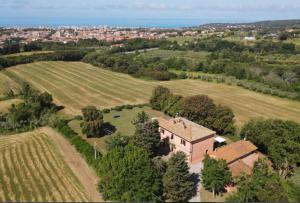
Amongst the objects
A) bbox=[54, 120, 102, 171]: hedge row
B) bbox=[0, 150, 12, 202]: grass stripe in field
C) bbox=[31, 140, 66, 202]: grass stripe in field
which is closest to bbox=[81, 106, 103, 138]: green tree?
bbox=[54, 120, 102, 171]: hedge row

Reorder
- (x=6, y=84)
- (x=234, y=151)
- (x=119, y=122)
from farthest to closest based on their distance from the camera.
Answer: (x=6, y=84)
(x=119, y=122)
(x=234, y=151)

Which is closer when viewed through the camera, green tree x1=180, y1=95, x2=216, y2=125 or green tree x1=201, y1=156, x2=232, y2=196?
green tree x1=201, y1=156, x2=232, y2=196

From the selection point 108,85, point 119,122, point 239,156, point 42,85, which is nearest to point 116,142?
point 239,156

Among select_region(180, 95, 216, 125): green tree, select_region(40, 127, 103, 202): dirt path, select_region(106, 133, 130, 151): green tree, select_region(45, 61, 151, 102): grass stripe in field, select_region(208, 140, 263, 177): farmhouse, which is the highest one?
select_region(180, 95, 216, 125): green tree

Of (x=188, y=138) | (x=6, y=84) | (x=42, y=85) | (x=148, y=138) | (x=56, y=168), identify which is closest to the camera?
(x=56, y=168)

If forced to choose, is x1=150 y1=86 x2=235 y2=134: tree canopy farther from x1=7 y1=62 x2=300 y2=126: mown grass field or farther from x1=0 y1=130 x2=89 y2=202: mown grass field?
x1=0 y1=130 x2=89 y2=202: mown grass field

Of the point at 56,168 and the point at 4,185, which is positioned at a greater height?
the point at 4,185

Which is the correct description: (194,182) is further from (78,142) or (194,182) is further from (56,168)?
(78,142)
